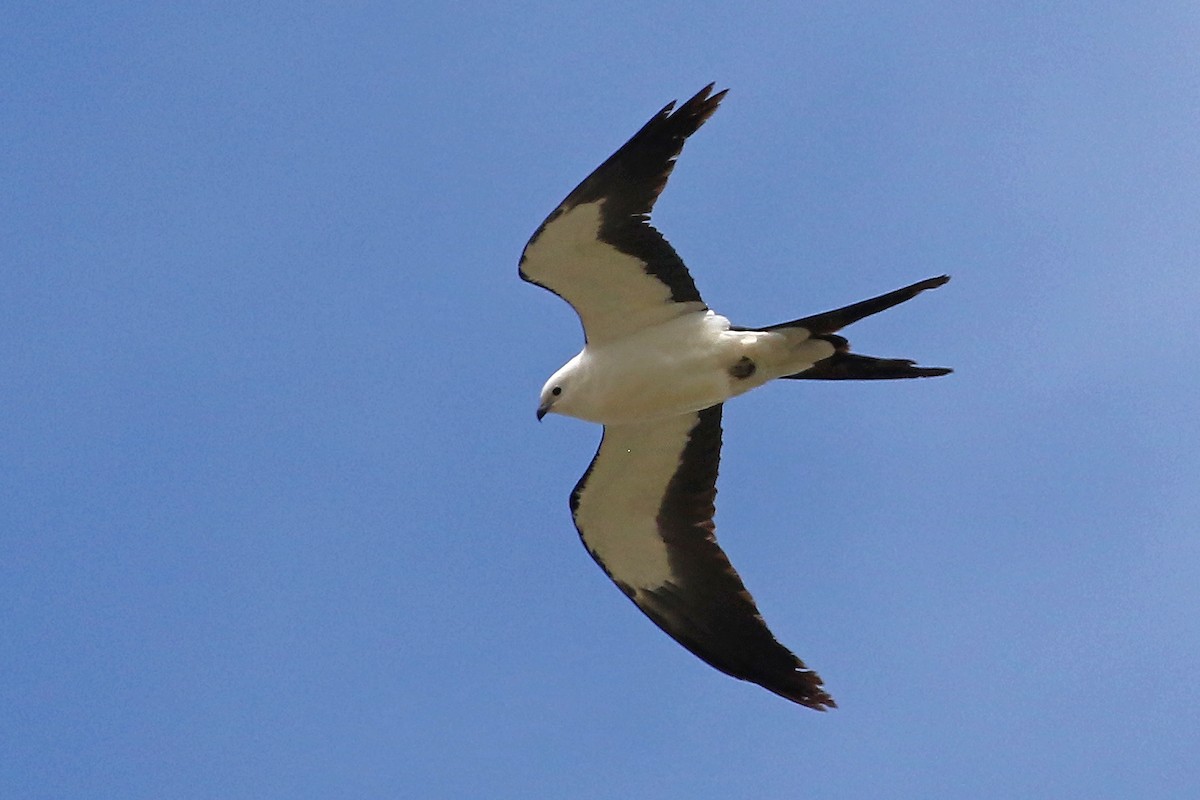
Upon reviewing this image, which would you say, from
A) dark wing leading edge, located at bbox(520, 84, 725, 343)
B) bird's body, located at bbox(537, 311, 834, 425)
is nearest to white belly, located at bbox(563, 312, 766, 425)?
bird's body, located at bbox(537, 311, 834, 425)

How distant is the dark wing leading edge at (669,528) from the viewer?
Answer: 33.1 ft

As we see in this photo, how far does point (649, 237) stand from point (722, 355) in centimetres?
92

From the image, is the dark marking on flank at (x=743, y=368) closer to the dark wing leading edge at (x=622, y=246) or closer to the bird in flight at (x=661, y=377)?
the bird in flight at (x=661, y=377)

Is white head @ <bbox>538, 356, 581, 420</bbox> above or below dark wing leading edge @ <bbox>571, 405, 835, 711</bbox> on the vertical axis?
above

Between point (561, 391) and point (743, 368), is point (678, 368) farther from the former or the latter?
point (561, 391)

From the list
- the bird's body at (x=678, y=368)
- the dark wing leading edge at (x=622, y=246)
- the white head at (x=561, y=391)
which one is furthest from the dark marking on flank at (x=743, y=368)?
the white head at (x=561, y=391)

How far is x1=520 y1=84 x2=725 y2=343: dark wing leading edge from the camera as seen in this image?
9117mm

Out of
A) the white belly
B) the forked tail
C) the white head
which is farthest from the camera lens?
the white head

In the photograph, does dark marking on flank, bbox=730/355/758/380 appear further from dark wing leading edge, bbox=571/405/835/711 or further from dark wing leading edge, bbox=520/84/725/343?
dark wing leading edge, bbox=571/405/835/711

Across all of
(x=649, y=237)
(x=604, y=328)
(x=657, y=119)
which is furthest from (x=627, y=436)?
(x=657, y=119)

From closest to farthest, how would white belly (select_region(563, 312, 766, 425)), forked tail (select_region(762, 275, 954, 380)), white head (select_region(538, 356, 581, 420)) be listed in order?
1. forked tail (select_region(762, 275, 954, 380))
2. white belly (select_region(563, 312, 766, 425))
3. white head (select_region(538, 356, 581, 420))

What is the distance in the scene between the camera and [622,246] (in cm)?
947

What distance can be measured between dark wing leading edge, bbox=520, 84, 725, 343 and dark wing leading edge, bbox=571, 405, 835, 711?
2.80 feet

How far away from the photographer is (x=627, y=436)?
10.2m
